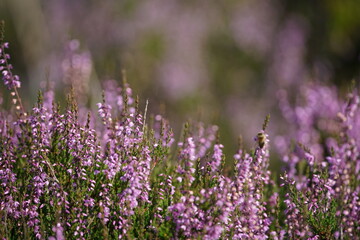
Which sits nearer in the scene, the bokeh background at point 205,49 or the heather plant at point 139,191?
the heather plant at point 139,191

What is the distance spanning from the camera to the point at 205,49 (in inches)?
690

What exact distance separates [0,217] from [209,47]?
572 inches

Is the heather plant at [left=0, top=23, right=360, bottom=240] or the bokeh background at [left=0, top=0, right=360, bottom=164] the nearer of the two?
the heather plant at [left=0, top=23, right=360, bottom=240]

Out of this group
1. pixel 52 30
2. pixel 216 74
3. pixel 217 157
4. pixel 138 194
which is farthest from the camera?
pixel 216 74

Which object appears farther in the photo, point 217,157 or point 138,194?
point 217,157

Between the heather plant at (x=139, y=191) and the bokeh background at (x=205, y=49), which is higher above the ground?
the bokeh background at (x=205, y=49)

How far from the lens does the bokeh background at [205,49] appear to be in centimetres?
1478

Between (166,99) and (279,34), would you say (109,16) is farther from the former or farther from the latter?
(279,34)

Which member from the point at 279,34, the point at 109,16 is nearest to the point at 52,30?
the point at 109,16

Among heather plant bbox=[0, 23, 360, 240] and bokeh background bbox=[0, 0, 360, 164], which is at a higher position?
bokeh background bbox=[0, 0, 360, 164]

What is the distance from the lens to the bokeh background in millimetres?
14781

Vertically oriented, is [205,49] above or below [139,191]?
above

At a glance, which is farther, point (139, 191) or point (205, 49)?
point (205, 49)

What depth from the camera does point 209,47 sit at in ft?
57.7
